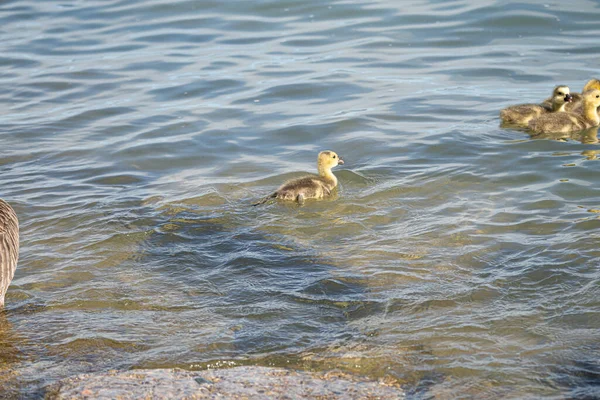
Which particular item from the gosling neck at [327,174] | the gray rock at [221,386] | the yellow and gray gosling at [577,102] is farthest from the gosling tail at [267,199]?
the yellow and gray gosling at [577,102]

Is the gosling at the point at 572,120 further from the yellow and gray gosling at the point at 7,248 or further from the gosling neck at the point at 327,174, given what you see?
the yellow and gray gosling at the point at 7,248

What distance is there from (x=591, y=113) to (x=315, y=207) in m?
4.01

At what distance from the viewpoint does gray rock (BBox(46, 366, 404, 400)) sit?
455 cm

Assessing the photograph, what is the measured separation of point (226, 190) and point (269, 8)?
32.6 feet

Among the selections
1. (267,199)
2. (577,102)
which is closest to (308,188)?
(267,199)

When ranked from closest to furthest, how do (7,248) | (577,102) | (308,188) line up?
(7,248) → (308,188) → (577,102)

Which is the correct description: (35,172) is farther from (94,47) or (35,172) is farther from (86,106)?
(94,47)

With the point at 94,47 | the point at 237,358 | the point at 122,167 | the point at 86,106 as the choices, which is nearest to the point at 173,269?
the point at 237,358

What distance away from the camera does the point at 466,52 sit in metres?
14.2

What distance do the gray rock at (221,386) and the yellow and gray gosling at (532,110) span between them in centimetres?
597

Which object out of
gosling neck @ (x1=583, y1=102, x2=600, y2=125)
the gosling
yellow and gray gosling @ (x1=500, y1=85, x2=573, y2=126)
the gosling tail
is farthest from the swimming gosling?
gosling neck @ (x1=583, y1=102, x2=600, y2=125)

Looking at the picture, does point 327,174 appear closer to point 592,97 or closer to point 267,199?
point 267,199

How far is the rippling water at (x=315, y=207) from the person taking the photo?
17.7ft

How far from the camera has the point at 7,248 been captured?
612 cm
